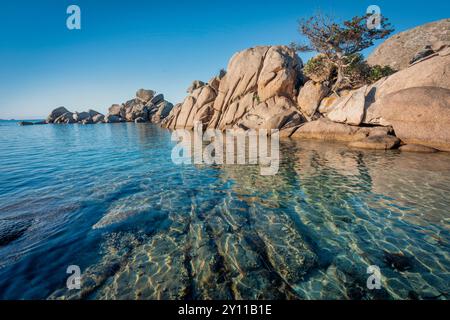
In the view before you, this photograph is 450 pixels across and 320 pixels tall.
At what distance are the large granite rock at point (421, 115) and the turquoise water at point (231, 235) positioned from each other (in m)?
5.22

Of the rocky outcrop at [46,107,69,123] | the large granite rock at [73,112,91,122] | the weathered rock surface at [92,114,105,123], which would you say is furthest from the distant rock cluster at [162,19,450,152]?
the rocky outcrop at [46,107,69,123]

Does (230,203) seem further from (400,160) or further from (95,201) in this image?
(400,160)

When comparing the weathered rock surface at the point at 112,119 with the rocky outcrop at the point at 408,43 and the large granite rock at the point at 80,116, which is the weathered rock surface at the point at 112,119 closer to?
the large granite rock at the point at 80,116

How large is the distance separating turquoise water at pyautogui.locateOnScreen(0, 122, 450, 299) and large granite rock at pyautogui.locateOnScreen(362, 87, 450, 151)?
5.22 metres

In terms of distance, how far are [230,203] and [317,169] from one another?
582 cm

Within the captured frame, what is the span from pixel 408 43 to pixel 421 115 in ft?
139

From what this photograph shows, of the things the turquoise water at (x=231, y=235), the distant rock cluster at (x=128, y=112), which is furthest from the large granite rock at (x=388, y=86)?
the distant rock cluster at (x=128, y=112)

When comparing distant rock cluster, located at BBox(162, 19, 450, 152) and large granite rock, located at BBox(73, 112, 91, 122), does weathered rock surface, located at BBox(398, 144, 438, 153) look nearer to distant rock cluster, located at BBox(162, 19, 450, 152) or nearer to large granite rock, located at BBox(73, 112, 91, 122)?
distant rock cluster, located at BBox(162, 19, 450, 152)

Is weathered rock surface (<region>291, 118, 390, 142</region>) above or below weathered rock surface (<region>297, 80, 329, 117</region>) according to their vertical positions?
below

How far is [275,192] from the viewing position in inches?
300

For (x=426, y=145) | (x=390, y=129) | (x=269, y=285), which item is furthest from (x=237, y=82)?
(x=269, y=285)

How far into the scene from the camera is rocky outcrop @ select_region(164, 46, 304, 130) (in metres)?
25.6
